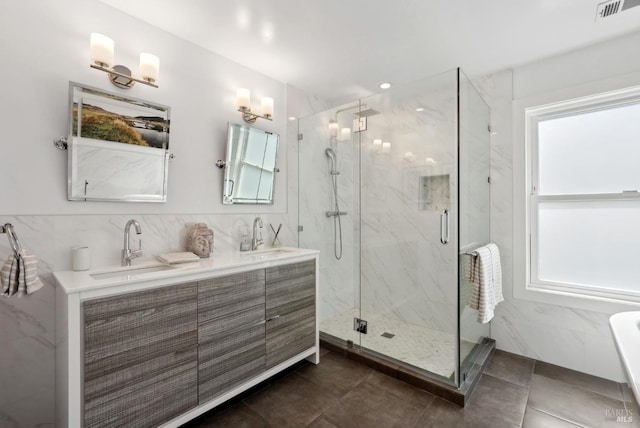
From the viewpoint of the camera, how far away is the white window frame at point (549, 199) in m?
2.11

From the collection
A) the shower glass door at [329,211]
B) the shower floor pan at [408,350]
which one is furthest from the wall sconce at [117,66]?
the shower floor pan at [408,350]

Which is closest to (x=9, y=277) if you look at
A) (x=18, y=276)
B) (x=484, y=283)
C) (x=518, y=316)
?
(x=18, y=276)

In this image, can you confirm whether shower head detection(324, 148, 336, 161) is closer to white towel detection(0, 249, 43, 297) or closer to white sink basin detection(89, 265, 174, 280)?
white sink basin detection(89, 265, 174, 280)

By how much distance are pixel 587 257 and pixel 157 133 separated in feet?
10.8

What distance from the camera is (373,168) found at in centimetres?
259

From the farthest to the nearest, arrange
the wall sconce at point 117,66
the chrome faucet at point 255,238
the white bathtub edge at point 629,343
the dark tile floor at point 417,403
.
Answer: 1. the chrome faucet at point 255,238
2. the dark tile floor at point 417,403
3. the wall sconce at point 117,66
4. the white bathtub edge at point 629,343

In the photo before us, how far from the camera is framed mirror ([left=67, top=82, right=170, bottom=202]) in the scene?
1.60 metres

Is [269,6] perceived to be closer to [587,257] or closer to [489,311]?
[489,311]

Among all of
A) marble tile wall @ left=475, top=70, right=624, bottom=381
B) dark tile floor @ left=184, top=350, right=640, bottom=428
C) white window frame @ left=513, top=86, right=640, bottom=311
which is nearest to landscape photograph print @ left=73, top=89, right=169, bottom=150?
dark tile floor @ left=184, top=350, right=640, bottom=428

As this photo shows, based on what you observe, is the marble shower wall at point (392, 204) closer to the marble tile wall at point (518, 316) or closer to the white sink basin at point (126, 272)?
the marble tile wall at point (518, 316)

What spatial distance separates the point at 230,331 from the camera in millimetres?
1757

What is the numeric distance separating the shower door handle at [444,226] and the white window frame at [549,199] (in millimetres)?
780

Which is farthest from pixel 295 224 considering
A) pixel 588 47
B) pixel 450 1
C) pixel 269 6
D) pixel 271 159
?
pixel 588 47

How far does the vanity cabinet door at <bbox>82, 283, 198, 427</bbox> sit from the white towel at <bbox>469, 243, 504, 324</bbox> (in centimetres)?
189
